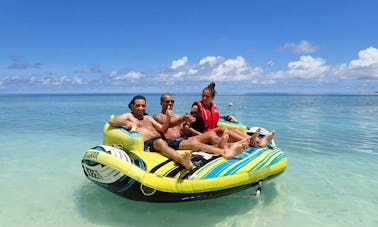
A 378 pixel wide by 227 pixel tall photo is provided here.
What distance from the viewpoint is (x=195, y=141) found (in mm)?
3682

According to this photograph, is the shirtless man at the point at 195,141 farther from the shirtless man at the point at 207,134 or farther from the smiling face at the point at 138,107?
the smiling face at the point at 138,107

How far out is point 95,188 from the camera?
4113mm

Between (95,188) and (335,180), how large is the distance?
337 centimetres

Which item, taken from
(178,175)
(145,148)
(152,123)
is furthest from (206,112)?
(178,175)

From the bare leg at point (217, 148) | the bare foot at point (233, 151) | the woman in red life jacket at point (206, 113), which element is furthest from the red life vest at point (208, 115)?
the bare foot at point (233, 151)

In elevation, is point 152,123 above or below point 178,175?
above

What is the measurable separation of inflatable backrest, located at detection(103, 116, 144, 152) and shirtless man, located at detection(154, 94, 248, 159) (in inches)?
16.0

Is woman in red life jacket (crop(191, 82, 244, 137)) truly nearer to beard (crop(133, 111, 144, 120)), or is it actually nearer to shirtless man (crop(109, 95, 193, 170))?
shirtless man (crop(109, 95, 193, 170))

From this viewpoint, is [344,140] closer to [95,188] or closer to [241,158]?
[241,158]

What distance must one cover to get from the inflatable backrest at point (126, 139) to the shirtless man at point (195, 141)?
1.33 ft

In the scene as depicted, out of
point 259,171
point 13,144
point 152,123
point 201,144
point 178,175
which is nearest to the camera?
point 178,175

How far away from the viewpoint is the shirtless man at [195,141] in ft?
11.2

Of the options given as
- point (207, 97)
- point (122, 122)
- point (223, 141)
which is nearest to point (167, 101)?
point (207, 97)

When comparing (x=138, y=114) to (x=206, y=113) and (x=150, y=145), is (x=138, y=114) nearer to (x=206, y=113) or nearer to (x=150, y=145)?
(x=150, y=145)
